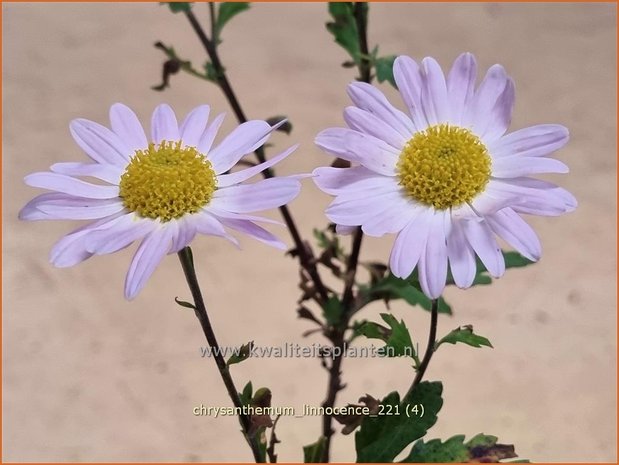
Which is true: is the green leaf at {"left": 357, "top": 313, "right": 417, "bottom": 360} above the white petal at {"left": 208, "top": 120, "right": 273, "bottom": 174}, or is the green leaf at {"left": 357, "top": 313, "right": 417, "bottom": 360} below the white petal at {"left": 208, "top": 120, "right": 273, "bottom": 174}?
below

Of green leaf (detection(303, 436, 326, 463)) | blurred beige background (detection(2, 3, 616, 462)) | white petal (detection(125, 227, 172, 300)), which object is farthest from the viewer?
blurred beige background (detection(2, 3, 616, 462))

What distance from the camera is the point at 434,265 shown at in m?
0.27

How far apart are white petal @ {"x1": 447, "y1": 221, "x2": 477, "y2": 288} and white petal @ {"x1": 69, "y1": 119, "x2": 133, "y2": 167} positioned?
15 cm

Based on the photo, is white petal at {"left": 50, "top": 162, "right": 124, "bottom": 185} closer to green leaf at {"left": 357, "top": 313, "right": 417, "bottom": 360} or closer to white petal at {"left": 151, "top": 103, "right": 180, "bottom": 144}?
white petal at {"left": 151, "top": 103, "right": 180, "bottom": 144}

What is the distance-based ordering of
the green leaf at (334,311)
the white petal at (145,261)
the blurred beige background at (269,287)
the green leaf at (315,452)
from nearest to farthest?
the white petal at (145,261)
the green leaf at (315,452)
the green leaf at (334,311)
the blurred beige background at (269,287)

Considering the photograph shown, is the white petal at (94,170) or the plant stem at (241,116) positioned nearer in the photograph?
the white petal at (94,170)

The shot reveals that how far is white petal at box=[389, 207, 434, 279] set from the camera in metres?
0.27

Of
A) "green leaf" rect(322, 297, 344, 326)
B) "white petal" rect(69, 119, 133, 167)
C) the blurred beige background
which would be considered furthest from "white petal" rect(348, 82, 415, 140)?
the blurred beige background

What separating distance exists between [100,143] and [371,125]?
0.12 metres

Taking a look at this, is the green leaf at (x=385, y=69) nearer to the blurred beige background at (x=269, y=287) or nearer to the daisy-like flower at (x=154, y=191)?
the daisy-like flower at (x=154, y=191)

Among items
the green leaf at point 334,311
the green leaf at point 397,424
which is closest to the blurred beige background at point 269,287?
the green leaf at point 334,311

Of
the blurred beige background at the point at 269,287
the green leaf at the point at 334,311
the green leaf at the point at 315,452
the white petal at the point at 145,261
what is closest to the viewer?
the white petal at the point at 145,261

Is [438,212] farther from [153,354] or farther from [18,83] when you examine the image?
[18,83]

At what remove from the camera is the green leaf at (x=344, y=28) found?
19.0 inches
